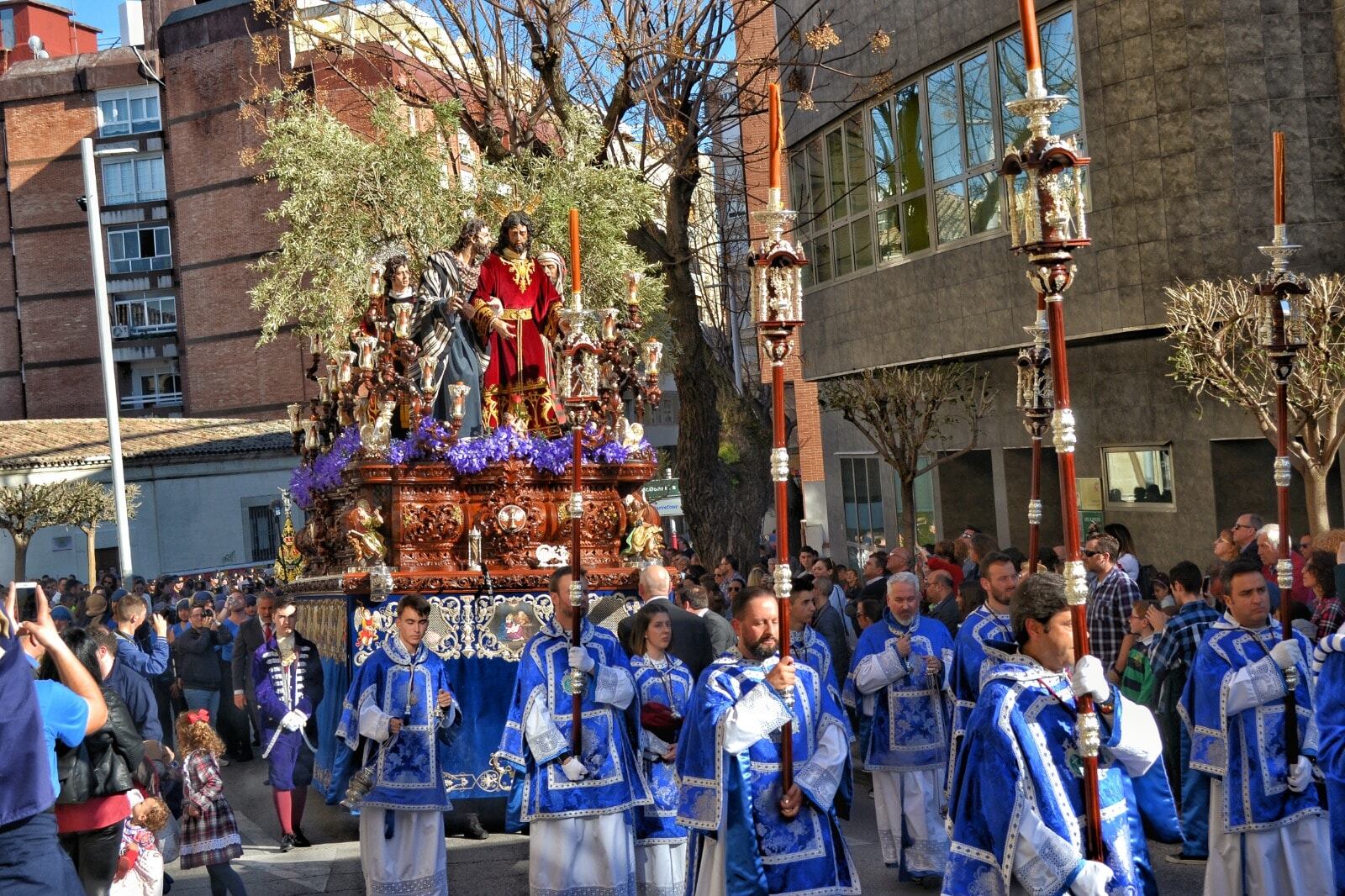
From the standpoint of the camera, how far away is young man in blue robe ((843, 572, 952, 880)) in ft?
33.0

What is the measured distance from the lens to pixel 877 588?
12906 mm

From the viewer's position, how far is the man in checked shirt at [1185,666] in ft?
30.0

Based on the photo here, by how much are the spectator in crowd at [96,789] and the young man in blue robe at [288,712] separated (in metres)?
4.91

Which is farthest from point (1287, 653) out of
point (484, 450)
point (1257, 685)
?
point (484, 450)

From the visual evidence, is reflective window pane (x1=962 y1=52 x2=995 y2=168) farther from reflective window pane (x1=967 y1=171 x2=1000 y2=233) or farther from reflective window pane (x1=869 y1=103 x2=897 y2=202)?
reflective window pane (x1=869 y1=103 x2=897 y2=202)

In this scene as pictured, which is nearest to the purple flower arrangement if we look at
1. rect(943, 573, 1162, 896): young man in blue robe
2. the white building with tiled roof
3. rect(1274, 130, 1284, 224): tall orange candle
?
rect(1274, 130, 1284, 224): tall orange candle

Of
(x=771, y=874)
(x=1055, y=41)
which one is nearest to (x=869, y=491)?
(x=1055, y=41)

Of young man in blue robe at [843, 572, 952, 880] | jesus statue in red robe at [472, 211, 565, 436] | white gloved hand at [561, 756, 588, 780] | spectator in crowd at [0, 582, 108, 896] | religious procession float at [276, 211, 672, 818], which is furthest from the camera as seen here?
jesus statue in red robe at [472, 211, 565, 436]

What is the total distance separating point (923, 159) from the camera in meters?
21.2

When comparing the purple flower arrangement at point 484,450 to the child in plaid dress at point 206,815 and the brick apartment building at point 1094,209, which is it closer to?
the child in plaid dress at point 206,815

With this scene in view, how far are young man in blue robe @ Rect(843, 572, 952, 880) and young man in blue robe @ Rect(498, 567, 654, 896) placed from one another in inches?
75.8

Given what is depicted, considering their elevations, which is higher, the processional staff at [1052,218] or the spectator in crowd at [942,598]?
the processional staff at [1052,218]

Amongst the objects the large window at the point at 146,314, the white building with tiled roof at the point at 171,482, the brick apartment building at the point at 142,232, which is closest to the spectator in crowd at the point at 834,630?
the white building with tiled roof at the point at 171,482

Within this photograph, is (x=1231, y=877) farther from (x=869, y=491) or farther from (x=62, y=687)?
(x=869, y=491)
